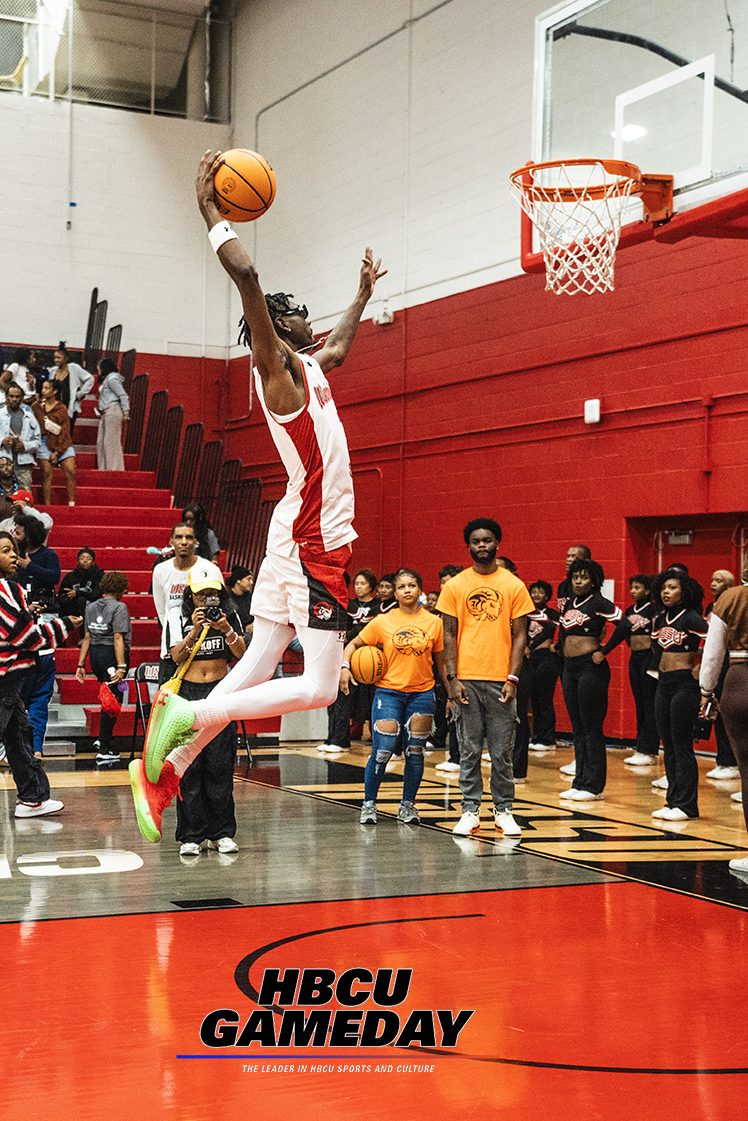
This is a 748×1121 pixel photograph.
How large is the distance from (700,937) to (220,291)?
16.5 m

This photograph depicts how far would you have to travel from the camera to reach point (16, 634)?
7.98 m

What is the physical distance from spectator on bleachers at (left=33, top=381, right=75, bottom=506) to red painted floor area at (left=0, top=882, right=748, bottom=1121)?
11.5 m

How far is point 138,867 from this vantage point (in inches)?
266

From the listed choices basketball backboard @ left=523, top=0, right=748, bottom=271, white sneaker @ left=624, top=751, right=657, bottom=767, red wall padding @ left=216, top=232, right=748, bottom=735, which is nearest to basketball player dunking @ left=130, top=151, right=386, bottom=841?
basketball backboard @ left=523, top=0, right=748, bottom=271

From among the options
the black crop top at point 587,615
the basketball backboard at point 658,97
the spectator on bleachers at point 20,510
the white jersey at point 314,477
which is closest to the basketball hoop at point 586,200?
the basketball backboard at point 658,97

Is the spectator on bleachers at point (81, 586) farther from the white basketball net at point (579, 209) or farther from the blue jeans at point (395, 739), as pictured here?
the white basketball net at point (579, 209)

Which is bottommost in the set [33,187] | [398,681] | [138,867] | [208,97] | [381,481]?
[138,867]

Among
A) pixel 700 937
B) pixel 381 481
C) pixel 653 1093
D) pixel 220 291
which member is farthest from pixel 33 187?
pixel 653 1093

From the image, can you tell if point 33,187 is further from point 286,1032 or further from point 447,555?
point 286,1032

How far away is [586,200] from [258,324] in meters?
4.31

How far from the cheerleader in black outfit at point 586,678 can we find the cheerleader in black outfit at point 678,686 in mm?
457

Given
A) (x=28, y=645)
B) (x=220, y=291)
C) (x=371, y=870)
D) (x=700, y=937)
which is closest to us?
(x=700, y=937)

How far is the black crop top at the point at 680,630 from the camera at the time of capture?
8742 millimetres

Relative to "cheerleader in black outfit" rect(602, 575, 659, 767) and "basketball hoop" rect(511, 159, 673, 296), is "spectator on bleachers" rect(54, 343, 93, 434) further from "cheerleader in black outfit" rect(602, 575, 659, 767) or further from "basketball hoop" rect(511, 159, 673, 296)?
"basketball hoop" rect(511, 159, 673, 296)
